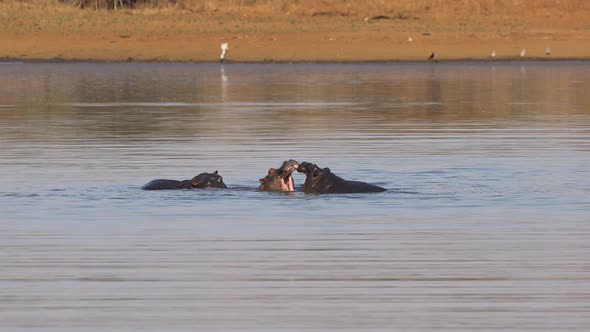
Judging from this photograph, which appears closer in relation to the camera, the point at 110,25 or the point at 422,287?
the point at 422,287

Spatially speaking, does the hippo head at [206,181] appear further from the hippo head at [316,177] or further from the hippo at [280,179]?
the hippo head at [316,177]

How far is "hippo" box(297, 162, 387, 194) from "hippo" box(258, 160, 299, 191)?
Result: 13 cm

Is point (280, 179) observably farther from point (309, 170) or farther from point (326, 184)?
point (326, 184)

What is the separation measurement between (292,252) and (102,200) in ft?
14.8

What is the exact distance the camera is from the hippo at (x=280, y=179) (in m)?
16.3

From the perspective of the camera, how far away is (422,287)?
10430mm

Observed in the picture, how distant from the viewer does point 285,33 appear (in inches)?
2564

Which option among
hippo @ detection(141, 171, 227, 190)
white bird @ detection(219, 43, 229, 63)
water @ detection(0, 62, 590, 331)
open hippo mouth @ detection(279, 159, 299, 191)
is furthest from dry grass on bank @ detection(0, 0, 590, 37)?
open hippo mouth @ detection(279, 159, 299, 191)

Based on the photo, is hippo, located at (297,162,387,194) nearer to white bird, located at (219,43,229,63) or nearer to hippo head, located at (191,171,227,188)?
hippo head, located at (191,171,227,188)

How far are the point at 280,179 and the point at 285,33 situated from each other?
161 ft

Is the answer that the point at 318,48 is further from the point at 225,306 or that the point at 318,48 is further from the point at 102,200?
the point at 225,306

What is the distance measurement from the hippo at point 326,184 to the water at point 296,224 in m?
0.20

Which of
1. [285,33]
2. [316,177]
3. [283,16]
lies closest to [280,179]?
[316,177]

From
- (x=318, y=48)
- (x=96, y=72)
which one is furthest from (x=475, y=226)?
(x=318, y=48)
